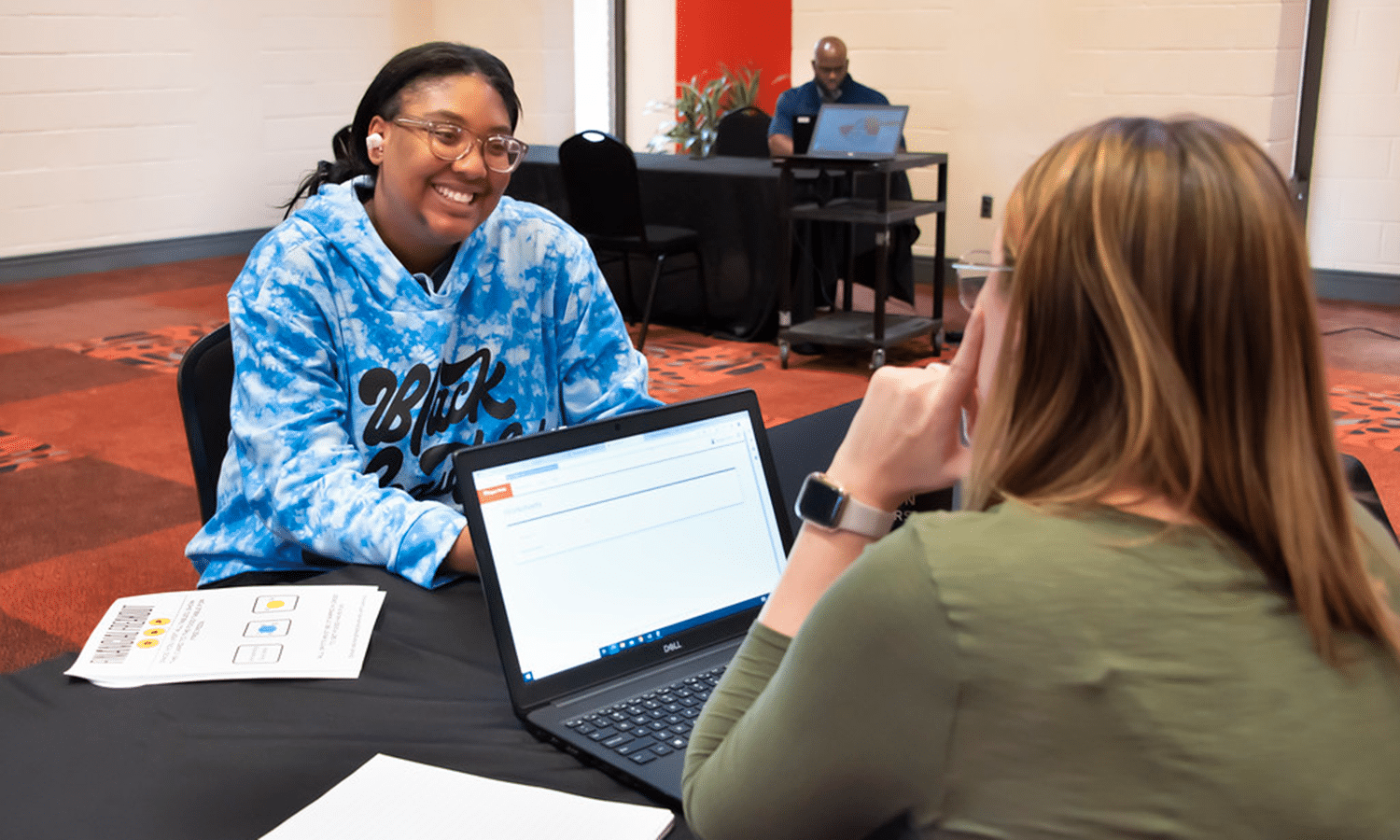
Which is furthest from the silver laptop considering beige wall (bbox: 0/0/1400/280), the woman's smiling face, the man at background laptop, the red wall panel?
the red wall panel

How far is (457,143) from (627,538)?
72cm

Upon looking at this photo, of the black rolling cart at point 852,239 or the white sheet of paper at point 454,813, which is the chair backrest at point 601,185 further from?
the white sheet of paper at point 454,813

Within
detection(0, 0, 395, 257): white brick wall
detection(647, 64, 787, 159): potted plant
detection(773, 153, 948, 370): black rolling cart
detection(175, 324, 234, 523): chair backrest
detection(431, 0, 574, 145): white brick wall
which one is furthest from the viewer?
detection(431, 0, 574, 145): white brick wall

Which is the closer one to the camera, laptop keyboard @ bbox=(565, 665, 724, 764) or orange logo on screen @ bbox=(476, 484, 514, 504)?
laptop keyboard @ bbox=(565, 665, 724, 764)

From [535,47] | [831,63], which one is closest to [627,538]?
[831,63]

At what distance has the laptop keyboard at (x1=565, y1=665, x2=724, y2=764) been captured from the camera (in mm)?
975

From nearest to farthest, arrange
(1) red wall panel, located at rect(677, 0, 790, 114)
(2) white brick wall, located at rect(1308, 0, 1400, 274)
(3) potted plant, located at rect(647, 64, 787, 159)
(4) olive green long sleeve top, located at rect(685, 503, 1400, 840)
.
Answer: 1. (4) olive green long sleeve top, located at rect(685, 503, 1400, 840)
2. (2) white brick wall, located at rect(1308, 0, 1400, 274)
3. (3) potted plant, located at rect(647, 64, 787, 159)
4. (1) red wall panel, located at rect(677, 0, 790, 114)

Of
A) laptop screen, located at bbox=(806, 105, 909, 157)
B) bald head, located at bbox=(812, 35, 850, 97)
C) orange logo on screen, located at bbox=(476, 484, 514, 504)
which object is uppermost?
bald head, located at bbox=(812, 35, 850, 97)

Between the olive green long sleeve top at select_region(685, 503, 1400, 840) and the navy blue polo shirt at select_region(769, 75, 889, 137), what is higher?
the navy blue polo shirt at select_region(769, 75, 889, 137)

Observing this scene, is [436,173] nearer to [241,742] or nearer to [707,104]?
[241,742]

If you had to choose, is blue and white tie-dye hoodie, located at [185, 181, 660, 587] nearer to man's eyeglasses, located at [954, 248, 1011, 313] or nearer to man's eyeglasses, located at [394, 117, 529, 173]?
man's eyeglasses, located at [394, 117, 529, 173]

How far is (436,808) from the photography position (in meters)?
0.88

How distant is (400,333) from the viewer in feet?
5.24

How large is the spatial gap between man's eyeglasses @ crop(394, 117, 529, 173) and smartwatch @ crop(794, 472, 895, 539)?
38.6 inches
